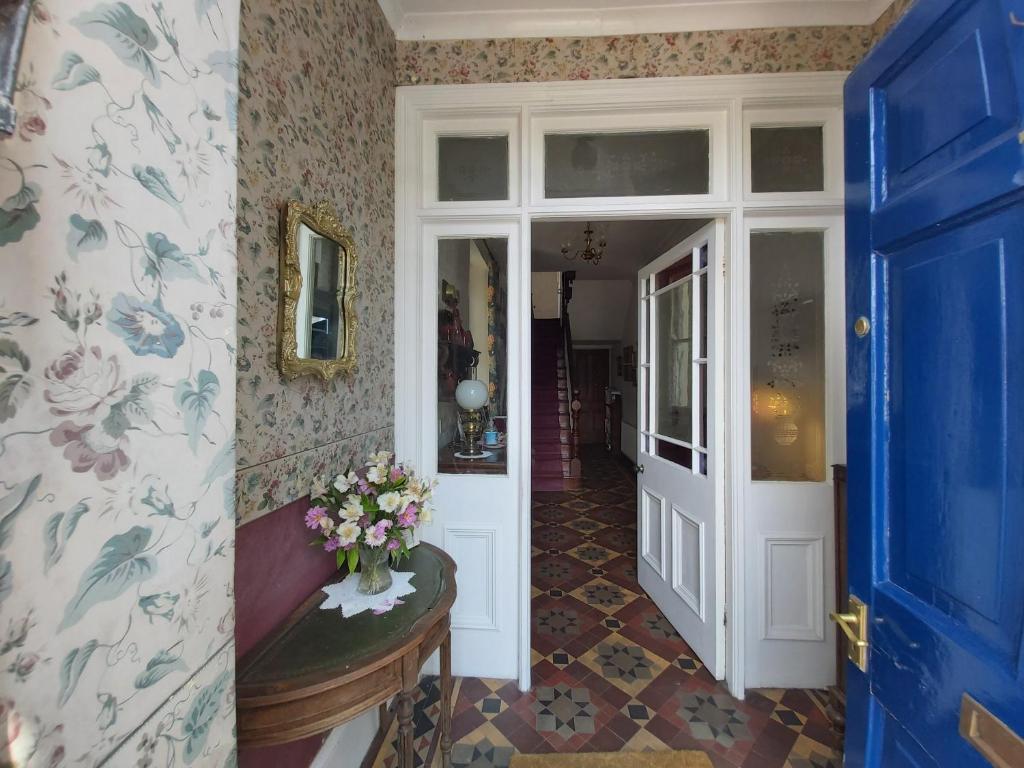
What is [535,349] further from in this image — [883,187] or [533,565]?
[883,187]

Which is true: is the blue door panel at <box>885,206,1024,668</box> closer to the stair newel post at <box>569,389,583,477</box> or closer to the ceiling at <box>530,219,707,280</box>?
the ceiling at <box>530,219,707,280</box>

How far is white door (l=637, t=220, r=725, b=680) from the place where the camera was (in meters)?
1.89

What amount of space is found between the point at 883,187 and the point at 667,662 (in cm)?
216

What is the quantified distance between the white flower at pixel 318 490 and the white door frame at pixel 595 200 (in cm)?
68

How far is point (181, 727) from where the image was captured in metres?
0.53

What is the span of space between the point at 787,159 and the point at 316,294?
214cm

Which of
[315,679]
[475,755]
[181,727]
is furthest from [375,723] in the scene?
[181,727]

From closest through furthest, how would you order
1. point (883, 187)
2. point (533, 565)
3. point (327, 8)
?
1. point (883, 187)
2. point (327, 8)
3. point (533, 565)

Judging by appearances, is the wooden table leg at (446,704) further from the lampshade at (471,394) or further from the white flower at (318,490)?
the lampshade at (471,394)

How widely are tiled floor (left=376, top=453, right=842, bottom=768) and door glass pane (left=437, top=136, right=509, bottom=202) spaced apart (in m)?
2.35

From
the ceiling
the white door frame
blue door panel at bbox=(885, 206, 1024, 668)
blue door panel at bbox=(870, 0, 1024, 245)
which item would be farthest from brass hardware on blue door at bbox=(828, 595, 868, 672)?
A: the ceiling

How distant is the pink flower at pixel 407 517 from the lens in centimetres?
117

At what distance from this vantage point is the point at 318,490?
1.16 metres

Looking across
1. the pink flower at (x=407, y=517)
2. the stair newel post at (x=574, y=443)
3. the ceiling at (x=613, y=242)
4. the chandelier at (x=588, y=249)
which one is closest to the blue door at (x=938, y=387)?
the pink flower at (x=407, y=517)
